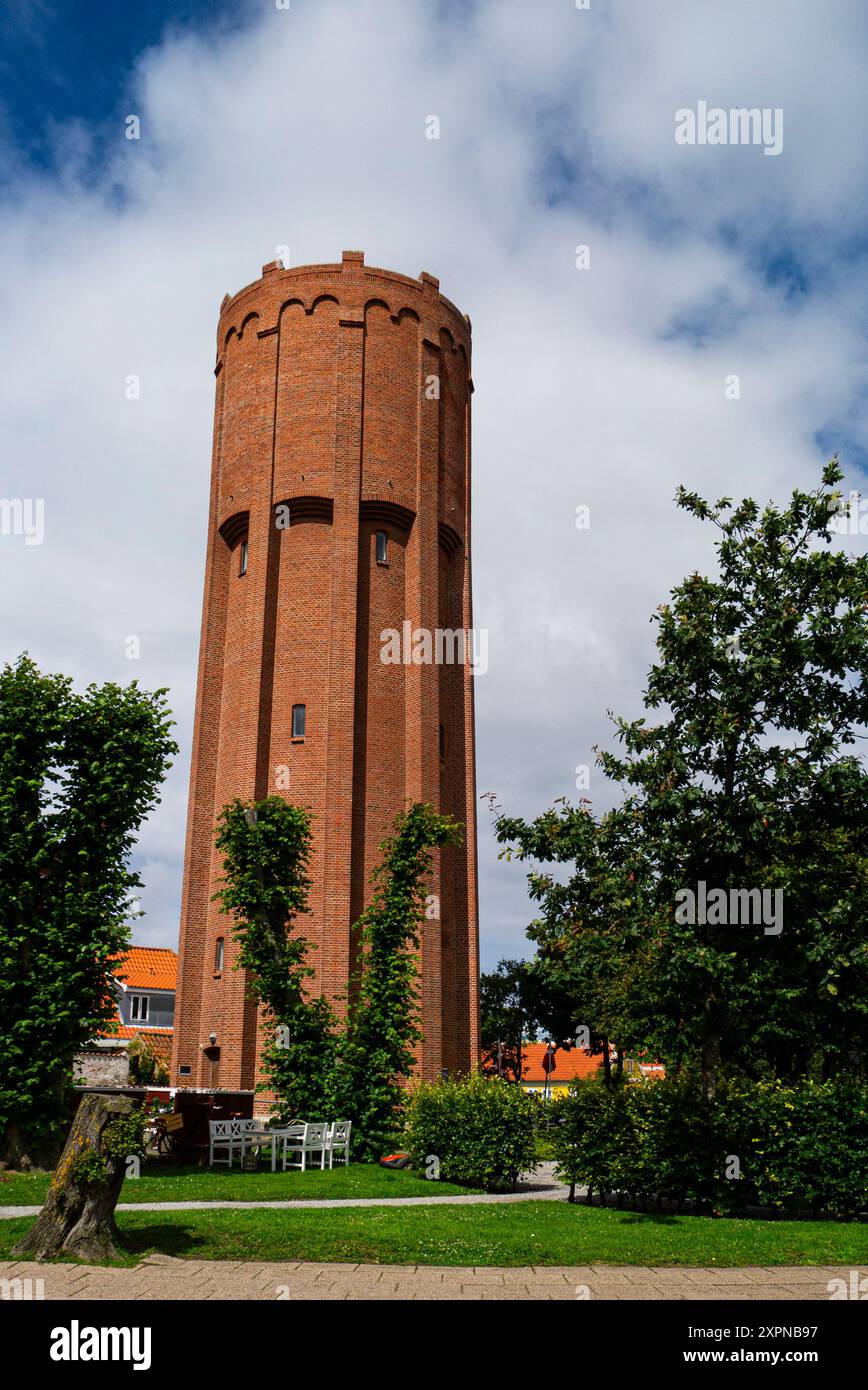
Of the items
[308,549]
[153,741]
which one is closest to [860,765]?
[153,741]

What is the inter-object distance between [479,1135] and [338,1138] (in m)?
2.74

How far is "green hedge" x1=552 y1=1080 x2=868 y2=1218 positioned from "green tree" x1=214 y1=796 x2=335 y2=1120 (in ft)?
21.2

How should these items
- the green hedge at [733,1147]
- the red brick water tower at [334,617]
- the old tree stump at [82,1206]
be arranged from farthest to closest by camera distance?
the red brick water tower at [334,617], the green hedge at [733,1147], the old tree stump at [82,1206]

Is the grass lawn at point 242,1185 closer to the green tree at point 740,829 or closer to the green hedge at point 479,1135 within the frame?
the green hedge at point 479,1135

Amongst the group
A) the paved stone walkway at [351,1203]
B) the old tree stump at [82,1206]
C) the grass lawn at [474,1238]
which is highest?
the old tree stump at [82,1206]

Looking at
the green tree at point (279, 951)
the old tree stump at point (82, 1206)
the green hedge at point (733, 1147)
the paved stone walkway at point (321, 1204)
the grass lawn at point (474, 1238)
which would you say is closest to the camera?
the old tree stump at point (82, 1206)

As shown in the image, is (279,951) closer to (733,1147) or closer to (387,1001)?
(387,1001)

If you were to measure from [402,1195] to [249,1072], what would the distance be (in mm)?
11948

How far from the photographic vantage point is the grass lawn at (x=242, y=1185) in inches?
554

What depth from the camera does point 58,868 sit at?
58.6 feet

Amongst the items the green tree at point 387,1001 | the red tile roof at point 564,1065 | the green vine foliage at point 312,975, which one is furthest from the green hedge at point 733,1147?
the red tile roof at point 564,1065

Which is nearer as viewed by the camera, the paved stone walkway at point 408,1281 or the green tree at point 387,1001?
the paved stone walkway at point 408,1281

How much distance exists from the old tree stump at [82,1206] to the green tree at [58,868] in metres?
7.47

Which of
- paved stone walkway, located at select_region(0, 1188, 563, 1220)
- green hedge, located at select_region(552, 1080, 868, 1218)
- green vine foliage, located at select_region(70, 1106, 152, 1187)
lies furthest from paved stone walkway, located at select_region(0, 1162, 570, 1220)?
green vine foliage, located at select_region(70, 1106, 152, 1187)
